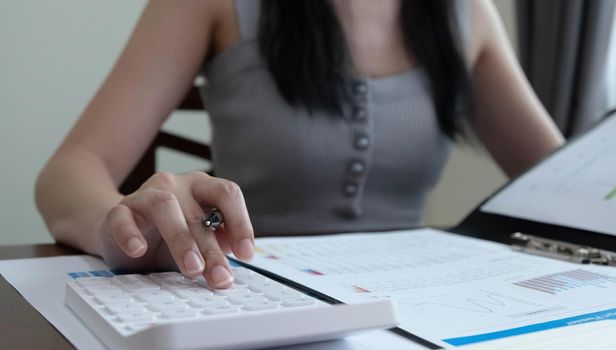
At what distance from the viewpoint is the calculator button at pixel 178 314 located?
1.24ft

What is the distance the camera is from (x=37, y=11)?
6.29 ft

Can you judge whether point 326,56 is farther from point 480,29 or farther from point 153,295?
point 153,295

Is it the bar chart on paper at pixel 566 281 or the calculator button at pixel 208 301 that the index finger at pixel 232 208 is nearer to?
the calculator button at pixel 208 301

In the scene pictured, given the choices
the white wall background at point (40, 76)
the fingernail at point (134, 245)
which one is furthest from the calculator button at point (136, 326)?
the white wall background at point (40, 76)

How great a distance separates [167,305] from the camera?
0.40 m

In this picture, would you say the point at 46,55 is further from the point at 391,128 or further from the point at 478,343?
the point at 478,343

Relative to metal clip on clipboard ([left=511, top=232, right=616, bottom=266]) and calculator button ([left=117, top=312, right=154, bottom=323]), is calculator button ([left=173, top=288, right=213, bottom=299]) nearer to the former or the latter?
calculator button ([left=117, top=312, right=154, bottom=323])

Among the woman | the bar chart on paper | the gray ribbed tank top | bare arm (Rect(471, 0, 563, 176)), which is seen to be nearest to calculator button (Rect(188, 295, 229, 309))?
the bar chart on paper

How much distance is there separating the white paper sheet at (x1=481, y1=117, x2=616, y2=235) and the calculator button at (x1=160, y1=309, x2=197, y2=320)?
0.45 metres

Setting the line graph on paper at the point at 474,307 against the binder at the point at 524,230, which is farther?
the binder at the point at 524,230

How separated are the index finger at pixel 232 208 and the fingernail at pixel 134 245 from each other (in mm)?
63

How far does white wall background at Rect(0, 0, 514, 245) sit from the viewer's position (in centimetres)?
190

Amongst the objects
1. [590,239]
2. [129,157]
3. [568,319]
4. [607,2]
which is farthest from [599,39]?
[568,319]

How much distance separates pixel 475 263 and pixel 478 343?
0.76ft
